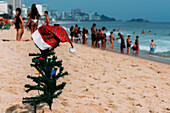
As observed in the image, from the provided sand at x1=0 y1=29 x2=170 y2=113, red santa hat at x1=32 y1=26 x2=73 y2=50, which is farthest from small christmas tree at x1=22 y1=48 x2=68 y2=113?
sand at x1=0 y1=29 x2=170 y2=113

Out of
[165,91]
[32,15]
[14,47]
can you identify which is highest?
[32,15]

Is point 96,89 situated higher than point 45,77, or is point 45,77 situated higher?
point 45,77

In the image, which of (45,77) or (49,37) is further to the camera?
(45,77)

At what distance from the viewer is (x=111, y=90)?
530 centimetres

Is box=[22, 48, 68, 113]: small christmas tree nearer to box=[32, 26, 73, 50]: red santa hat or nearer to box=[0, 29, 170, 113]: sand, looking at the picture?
box=[32, 26, 73, 50]: red santa hat

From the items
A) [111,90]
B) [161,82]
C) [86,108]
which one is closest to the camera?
[86,108]

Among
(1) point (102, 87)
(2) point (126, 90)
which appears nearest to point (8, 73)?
(1) point (102, 87)

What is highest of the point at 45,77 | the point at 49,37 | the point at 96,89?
the point at 49,37

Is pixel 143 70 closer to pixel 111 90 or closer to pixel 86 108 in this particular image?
pixel 111 90

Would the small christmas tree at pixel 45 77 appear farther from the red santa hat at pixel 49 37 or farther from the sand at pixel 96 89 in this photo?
the sand at pixel 96 89

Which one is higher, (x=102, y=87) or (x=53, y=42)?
(x=53, y=42)

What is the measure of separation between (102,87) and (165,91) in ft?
5.12

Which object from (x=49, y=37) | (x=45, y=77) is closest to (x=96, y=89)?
(x=45, y=77)

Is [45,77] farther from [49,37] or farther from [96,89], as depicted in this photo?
[96,89]
